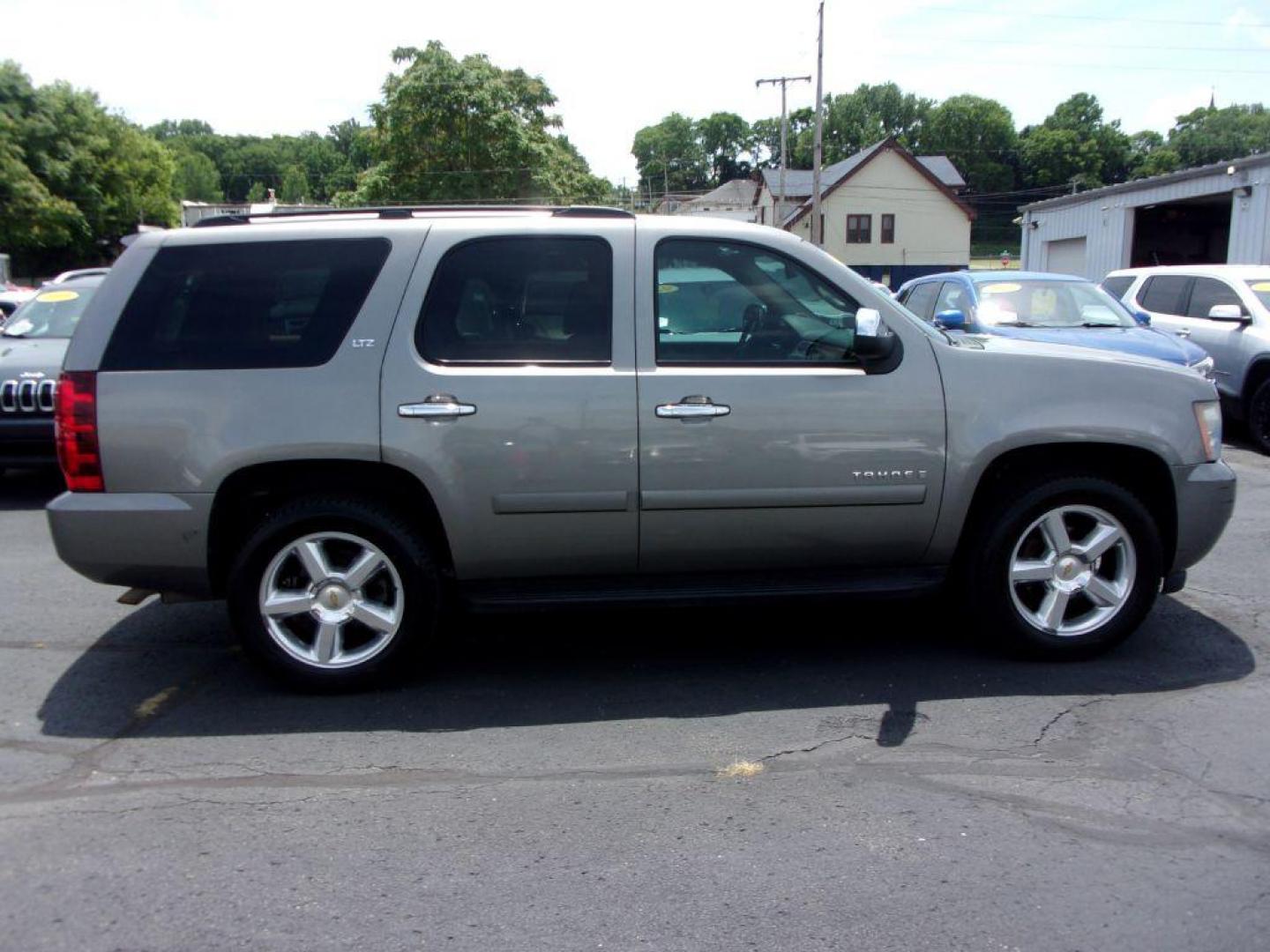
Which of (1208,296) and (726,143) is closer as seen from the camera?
(1208,296)

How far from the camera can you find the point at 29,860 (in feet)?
10.7

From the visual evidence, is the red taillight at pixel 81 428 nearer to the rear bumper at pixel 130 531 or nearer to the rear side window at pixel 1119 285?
the rear bumper at pixel 130 531

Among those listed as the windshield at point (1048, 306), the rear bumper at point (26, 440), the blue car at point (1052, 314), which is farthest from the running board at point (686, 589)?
the windshield at point (1048, 306)

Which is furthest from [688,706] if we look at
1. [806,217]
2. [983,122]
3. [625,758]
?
[983,122]

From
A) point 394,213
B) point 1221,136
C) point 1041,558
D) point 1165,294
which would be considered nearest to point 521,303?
point 394,213

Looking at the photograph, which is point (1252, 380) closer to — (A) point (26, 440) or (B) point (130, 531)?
(B) point (130, 531)

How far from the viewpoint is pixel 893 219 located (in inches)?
2495

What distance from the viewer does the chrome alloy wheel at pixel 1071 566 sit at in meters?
4.70

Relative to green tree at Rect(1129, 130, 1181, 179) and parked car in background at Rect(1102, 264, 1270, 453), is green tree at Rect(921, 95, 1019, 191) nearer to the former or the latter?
green tree at Rect(1129, 130, 1181, 179)

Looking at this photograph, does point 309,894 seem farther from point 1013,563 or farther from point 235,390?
point 1013,563

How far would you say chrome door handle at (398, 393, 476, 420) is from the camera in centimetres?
430

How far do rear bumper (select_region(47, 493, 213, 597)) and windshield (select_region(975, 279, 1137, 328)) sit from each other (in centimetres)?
744

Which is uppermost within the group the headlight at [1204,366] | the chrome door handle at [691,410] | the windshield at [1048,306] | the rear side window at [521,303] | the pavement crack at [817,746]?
the rear side window at [521,303]

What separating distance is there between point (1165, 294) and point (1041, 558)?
356 inches
